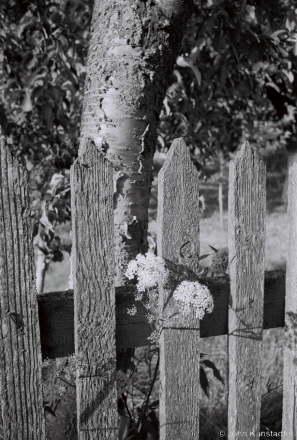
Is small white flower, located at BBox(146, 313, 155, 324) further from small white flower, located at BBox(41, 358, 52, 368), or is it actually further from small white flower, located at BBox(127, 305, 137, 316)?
small white flower, located at BBox(41, 358, 52, 368)

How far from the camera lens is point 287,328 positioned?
1515 mm

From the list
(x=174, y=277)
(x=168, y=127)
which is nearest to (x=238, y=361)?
(x=174, y=277)

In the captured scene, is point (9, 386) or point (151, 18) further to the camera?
point (151, 18)

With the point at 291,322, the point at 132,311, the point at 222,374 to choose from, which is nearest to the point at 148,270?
the point at 132,311

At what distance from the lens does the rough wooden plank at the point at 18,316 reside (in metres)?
1.15

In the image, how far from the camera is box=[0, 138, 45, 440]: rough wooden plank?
1.15m

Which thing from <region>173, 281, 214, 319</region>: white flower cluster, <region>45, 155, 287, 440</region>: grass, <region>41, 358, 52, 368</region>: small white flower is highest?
<region>173, 281, 214, 319</region>: white flower cluster

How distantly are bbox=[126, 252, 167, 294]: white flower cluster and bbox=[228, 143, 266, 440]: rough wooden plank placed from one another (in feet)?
0.83

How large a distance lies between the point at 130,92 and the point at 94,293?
26.7 inches

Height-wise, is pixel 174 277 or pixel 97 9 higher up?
pixel 97 9

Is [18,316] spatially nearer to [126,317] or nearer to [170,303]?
[126,317]

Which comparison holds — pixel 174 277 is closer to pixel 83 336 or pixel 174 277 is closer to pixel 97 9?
pixel 83 336

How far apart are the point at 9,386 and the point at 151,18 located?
1187 millimetres

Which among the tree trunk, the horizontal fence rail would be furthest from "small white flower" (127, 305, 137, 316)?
the tree trunk
